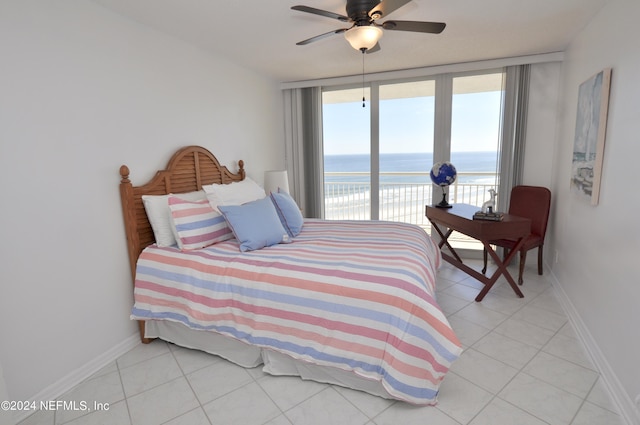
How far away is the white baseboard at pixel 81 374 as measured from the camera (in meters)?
1.76

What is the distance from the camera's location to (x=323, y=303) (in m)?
1.72

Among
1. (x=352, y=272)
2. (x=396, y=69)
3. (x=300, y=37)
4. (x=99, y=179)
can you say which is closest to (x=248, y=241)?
(x=352, y=272)

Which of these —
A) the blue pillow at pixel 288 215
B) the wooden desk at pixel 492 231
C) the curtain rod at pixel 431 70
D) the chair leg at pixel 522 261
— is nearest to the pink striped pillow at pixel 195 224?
the blue pillow at pixel 288 215

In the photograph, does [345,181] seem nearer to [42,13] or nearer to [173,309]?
[173,309]

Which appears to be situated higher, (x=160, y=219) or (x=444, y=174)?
(x=444, y=174)

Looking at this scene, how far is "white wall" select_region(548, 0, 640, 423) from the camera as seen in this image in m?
1.63

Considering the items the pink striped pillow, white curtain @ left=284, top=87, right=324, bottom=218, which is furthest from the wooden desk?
the pink striped pillow

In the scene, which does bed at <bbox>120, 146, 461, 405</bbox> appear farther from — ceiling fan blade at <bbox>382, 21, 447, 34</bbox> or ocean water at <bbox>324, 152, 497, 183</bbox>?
ocean water at <bbox>324, 152, 497, 183</bbox>

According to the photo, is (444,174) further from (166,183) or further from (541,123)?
(166,183)

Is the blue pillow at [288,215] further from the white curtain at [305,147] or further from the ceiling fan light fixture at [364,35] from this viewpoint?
the white curtain at [305,147]

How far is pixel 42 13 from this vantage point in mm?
1764

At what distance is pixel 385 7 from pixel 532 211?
2666 millimetres

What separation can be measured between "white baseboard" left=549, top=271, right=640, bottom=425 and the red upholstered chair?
0.56 m

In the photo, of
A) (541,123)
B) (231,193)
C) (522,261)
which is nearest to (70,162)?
(231,193)
